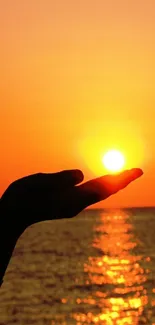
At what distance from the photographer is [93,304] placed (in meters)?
72.8

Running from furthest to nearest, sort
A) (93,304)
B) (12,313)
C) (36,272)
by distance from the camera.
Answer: (36,272) → (93,304) → (12,313)

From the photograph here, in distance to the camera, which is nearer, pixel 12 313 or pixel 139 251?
pixel 12 313

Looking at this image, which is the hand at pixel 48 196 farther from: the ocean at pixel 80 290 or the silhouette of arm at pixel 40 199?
the ocean at pixel 80 290

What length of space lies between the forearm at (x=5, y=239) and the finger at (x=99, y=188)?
26 cm

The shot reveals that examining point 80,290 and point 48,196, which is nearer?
point 48,196

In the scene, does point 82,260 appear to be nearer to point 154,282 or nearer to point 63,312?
point 154,282

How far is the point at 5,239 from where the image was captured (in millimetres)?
2250

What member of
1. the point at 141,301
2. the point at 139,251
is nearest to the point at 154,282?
the point at 141,301

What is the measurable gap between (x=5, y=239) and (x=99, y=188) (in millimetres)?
371

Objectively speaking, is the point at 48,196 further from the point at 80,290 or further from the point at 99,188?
the point at 80,290

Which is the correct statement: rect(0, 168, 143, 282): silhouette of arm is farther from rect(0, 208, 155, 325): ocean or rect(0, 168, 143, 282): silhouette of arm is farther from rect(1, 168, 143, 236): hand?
rect(0, 208, 155, 325): ocean

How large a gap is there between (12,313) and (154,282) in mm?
30564

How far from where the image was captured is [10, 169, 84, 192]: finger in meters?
2.22

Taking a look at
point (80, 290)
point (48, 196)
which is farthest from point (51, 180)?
point (80, 290)
